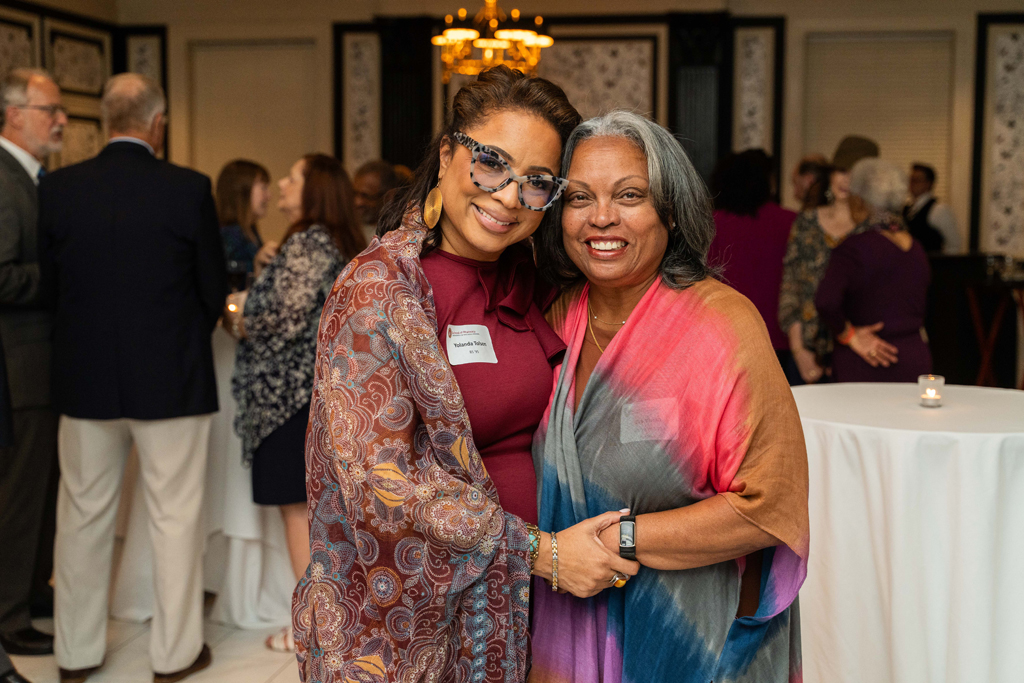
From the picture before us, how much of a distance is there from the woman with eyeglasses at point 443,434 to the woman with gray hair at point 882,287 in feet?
7.78

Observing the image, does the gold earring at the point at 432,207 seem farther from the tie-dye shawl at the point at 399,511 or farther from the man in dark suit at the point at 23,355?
the man in dark suit at the point at 23,355

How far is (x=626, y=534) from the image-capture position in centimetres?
131

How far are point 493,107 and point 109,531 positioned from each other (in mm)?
2260

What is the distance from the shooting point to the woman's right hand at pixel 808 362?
4086 mm

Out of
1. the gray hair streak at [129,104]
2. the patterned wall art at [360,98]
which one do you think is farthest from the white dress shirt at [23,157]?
the patterned wall art at [360,98]

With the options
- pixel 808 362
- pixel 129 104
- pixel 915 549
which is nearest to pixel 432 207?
pixel 915 549

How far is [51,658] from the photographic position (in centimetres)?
300

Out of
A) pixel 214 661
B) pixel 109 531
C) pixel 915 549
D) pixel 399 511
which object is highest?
pixel 399 511

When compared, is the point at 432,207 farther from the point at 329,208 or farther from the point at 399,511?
the point at 329,208

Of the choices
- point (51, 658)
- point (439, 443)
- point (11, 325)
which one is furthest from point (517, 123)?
point (51, 658)

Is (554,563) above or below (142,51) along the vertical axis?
below

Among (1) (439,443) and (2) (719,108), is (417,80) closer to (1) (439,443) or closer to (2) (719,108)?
(2) (719,108)

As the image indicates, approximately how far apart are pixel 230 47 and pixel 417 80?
1.88 metres

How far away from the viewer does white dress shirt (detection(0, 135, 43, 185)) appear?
312 centimetres
